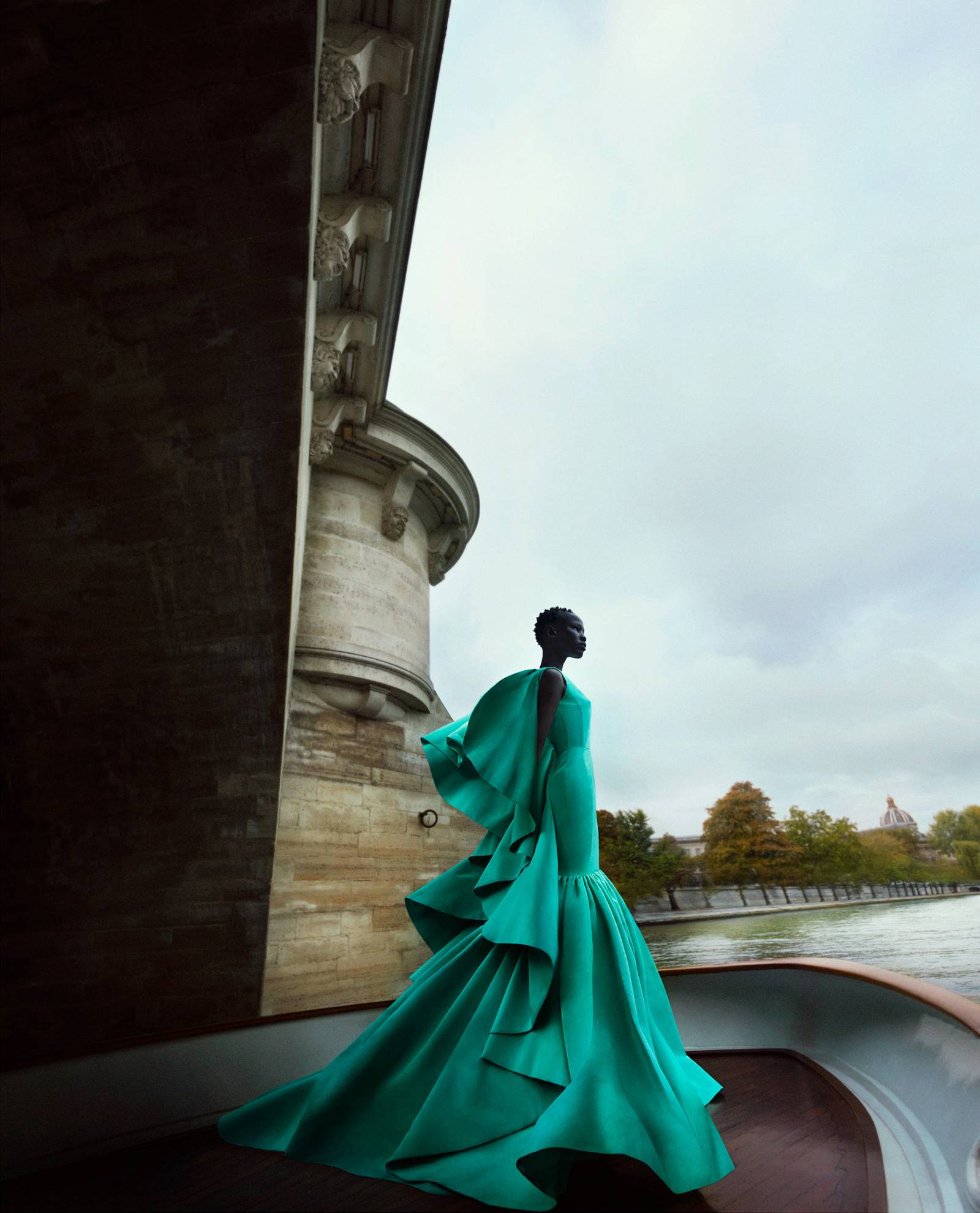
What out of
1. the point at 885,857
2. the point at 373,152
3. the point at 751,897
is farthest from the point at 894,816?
the point at 373,152

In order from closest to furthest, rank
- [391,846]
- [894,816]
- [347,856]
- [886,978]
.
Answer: [886,978] < [347,856] < [391,846] < [894,816]

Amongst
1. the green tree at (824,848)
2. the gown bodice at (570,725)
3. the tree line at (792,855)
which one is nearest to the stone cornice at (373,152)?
the gown bodice at (570,725)

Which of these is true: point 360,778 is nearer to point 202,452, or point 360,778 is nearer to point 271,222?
point 202,452

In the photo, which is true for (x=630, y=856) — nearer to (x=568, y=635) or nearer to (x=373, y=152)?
(x=568, y=635)

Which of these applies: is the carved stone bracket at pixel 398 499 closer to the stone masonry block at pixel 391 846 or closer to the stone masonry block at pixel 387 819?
the stone masonry block at pixel 387 819

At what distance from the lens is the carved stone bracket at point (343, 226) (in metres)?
4.13

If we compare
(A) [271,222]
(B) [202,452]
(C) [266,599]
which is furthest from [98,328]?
(C) [266,599]

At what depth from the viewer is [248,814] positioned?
4039mm

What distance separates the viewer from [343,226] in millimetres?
4516

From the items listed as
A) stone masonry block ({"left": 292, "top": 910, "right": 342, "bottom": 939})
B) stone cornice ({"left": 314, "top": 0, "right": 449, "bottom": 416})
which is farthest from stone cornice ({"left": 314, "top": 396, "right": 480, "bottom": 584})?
stone masonry block ({"left": 292, "top": 910, "right": 342, "bottom": 939})

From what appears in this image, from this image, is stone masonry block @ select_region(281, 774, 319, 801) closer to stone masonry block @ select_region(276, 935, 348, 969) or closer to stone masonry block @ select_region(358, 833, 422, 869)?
stone masonry block @ select_region(358, 833, 422, 869)

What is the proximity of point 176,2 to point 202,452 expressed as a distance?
5.19 ft

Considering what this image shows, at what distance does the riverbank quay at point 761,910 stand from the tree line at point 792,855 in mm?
112

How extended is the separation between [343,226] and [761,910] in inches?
397
